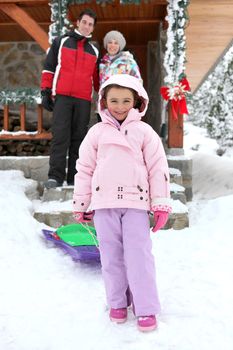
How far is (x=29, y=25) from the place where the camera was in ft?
22.0

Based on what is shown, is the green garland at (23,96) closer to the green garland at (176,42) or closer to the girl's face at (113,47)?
the girl's face at (113,47)

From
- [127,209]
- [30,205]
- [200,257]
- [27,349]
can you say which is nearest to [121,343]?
[27,349]

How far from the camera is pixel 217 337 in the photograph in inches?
94.5

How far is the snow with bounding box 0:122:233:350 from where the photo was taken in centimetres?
240

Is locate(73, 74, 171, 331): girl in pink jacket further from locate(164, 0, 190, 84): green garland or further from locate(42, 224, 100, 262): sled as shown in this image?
locate(164, 0, 190, 84): green garland

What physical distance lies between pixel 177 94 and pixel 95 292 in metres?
3.91

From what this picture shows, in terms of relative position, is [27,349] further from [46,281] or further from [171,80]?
[171,80]

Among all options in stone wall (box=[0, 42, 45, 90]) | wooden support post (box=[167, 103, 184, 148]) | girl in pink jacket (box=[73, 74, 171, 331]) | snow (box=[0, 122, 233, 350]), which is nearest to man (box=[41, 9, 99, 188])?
snow (box=[0, 122, 233, 350])

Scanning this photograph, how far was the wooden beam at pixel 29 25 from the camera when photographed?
666 centimetres

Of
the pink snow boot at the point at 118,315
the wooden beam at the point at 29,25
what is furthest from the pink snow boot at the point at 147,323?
the wooden beam at the point at 29,25

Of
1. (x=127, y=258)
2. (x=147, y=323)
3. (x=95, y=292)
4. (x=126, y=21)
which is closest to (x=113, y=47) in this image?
(x=95, y=292)

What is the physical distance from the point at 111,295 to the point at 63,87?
3.16 meters

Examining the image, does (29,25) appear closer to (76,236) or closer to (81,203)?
(76,236)

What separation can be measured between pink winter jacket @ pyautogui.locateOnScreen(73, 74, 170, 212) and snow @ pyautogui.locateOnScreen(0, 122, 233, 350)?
2.45 ft
